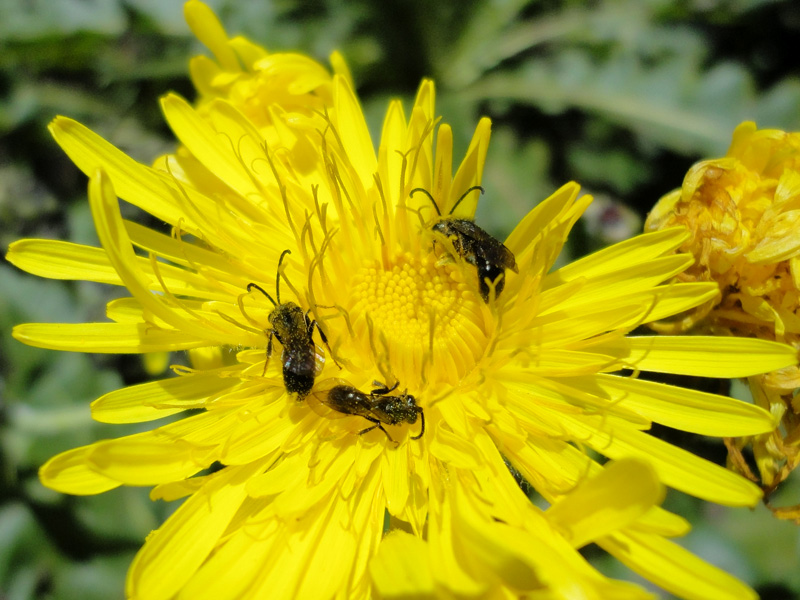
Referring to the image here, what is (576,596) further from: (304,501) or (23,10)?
(23,10)

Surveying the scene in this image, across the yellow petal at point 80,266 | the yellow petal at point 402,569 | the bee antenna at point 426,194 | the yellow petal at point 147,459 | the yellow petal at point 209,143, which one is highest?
the yellow petal at point 209,143

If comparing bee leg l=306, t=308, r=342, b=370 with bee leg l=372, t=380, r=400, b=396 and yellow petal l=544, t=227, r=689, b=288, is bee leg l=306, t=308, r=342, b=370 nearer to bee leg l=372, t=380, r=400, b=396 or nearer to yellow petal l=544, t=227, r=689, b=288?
bee leg l=372, t=380, r=400, b=396

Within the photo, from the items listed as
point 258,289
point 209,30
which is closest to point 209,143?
point 209,30

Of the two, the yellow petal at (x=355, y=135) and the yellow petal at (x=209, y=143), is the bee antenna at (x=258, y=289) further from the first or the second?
the yellow petal at (x=355, y=135)

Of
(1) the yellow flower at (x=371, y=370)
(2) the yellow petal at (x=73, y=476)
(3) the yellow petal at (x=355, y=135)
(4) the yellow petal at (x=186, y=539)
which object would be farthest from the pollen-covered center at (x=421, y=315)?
(2) the yellow petal at (x=73, y=476)

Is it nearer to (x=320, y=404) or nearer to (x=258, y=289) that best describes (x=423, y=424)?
(x=320, y=404)

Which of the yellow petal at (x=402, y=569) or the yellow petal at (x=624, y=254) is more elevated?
the yellow petal at (x=624, y=254)

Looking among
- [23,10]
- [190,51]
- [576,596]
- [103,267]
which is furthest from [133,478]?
[23,10]
